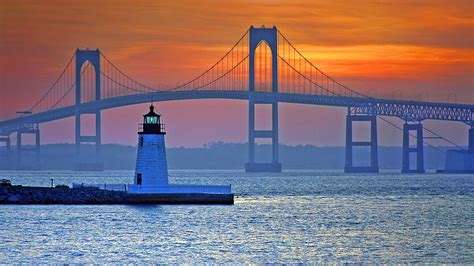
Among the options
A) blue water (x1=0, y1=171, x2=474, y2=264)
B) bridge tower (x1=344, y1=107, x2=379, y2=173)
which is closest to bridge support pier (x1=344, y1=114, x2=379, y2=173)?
bridge tower (x1=344, y1=107, x2=379, y2=173)

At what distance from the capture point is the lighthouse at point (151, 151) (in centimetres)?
3291

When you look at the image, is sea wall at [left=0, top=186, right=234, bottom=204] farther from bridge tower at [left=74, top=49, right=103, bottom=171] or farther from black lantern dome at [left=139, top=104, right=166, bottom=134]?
bridge tower at [left=74, top=49, right=103, bottom=171]

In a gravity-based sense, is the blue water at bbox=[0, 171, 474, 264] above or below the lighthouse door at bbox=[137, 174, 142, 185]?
below

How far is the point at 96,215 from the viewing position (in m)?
31.8

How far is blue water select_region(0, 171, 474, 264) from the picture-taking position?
2319cm

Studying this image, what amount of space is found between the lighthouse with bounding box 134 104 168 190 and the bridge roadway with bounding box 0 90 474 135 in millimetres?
45918

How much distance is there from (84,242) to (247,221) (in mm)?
6681

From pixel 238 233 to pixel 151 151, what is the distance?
5.94 meters

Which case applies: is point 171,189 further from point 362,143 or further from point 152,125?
point 362,143

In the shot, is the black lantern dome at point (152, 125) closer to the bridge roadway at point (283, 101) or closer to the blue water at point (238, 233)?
the blue water at point (238, 233)

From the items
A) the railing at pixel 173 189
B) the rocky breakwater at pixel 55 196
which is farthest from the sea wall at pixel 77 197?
the railing at pixel 173 189

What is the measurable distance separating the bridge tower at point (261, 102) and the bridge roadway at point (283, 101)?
0.50 meters

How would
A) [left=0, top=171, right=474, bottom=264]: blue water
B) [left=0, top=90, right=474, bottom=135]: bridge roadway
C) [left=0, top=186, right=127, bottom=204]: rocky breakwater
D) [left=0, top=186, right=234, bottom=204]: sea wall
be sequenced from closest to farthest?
[left=0, top=171, right=474, bottom=264]: blue water, [left=0, top=186, right=234, bottom=204]: sea wall, [left=0, top=186, right=127, bottom=204]: rocky breakwater, [left=0, top=90, right=474, bottom=135]: bridge roadway

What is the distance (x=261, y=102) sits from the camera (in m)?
84.1
